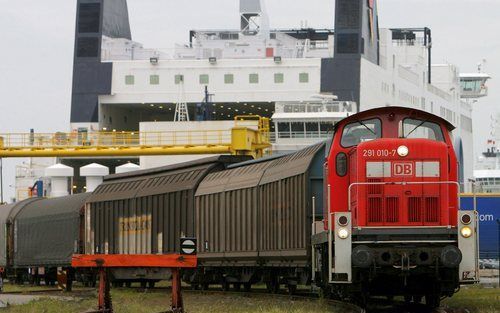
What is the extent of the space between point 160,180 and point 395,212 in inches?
661

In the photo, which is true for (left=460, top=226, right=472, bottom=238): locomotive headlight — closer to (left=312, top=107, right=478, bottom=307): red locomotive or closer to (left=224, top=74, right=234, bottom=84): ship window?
(left=312, top=107, right=478, bottom=307): red locomotive

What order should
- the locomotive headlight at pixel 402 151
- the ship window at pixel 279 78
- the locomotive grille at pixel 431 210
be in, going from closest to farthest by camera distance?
the locomotive grille at pixel 431 210
the locomotive headlight at pixel 402 151
the ship window at pixel 279 78

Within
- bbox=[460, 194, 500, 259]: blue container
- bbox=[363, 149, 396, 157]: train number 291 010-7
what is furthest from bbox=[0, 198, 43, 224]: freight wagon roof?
bbox=[363, 149, 396, 157]: train number 291 010-7

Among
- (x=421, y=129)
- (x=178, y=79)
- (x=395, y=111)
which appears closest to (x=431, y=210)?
(x=421, y=129)

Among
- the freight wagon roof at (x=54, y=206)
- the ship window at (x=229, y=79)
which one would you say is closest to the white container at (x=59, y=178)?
the ship window at (x=229, y=79)

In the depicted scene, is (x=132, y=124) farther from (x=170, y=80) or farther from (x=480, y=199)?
(x=480, y=199)

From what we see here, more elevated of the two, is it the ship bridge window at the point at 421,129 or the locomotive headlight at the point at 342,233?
the ship bridge window at the point at 421,129

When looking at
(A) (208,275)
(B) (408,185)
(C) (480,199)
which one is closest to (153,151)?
(C) (480,199)

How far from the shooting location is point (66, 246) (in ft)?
147

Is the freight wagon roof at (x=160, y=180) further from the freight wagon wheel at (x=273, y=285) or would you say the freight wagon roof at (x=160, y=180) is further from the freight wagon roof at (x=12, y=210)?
the freight wagon roof at (x=12, y=210)

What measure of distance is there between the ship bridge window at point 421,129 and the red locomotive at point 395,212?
0.06ft

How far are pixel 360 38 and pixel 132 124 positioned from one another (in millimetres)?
24945

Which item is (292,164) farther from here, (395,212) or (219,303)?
(395,212)

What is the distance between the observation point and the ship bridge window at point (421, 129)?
21891mm
